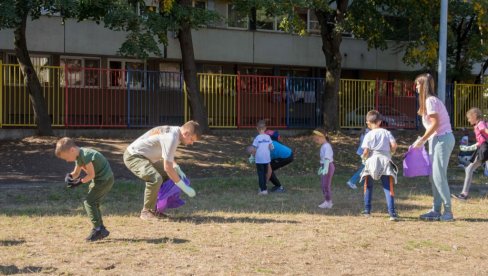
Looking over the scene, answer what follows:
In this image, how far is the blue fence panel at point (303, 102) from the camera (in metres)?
22.8

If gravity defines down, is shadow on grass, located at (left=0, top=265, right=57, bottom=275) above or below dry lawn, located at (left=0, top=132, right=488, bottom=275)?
above

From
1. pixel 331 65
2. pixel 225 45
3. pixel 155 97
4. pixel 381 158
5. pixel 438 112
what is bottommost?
pixel 381 158

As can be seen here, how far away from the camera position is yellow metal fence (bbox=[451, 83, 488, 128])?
25.8 metres

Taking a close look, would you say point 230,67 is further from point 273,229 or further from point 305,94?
point 273,229

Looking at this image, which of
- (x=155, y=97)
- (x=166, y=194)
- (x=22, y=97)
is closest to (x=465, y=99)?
(x=155, y=97)

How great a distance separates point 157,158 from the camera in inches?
322

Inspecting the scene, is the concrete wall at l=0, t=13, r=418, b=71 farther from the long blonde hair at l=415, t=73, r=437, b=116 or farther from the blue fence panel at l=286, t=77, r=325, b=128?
the long blonde hair at l=415, t=73, r=437, b=116

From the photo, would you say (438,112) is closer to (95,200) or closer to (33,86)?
(95,200)

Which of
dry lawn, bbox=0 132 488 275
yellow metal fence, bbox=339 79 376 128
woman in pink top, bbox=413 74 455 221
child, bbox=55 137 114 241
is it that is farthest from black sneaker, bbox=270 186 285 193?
yellow metal fence, bbox=339 79 376 128

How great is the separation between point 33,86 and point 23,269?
13.4 meters

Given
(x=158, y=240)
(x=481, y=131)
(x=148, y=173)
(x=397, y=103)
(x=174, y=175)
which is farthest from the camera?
(x=397, y=103)

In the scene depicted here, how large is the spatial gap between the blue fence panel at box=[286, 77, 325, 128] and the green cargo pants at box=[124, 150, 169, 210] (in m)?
14.7

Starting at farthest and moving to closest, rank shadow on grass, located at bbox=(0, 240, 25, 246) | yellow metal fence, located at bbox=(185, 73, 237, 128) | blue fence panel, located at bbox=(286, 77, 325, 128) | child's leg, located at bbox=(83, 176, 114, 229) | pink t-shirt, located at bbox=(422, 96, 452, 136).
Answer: blue fence panel, located at bbox=(286, 77, 325, 128)
yellow metal fence, located at bbox=(185, 73, 237, 128)
pink t-shirt, located at bbox=(422, 96, 452, 136)
child's leg, located at bbox=(83, 176, 114, 229)
shadow on grass, located at bbox=(0, 240, 25, 246)

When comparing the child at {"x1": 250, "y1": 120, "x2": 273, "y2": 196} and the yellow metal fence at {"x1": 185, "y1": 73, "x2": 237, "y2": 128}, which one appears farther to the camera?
the yellow metal fence at {"x1": 185, "y1": 73, "x2": 237, "y2": 128}
